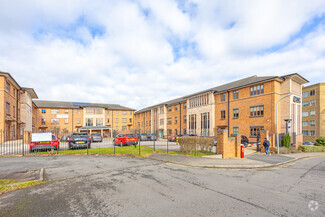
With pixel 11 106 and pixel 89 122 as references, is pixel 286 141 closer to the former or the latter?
pixel 11 106

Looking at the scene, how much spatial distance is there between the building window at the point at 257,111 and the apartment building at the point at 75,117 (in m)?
33.0

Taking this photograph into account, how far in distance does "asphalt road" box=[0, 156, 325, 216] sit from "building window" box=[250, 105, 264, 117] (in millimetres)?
20547

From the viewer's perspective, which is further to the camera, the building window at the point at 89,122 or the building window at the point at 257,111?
the building window at the point at 89,122

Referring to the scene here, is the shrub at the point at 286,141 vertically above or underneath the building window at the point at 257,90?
underneath

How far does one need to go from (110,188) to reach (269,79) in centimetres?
2643

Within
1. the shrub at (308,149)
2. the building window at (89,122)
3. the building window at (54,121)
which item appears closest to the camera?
the shrub at (308,149)

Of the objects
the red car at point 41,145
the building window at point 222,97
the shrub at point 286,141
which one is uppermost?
the building window at point 222,97

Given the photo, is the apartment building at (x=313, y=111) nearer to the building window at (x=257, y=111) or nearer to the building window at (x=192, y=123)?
the building window at (x=257, y=111)

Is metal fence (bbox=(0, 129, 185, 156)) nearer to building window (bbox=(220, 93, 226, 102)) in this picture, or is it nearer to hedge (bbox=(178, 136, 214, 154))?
hedge (bbox=(178, 136, 214, 154))

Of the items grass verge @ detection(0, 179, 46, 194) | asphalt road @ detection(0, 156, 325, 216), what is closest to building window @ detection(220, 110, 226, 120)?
asphalt road @ detection(0, 156, 325, 216)

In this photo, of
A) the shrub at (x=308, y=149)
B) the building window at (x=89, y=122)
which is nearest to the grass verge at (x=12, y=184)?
the shrub at (x=308, y=149)

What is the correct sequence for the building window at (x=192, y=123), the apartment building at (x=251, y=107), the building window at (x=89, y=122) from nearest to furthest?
the apartment building at (x=251, y=107)
the building window at (x=192, y=123)
the building window at (x=89, y=122)

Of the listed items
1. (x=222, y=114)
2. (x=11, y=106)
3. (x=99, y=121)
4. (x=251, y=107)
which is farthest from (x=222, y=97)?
(x=99, y=121)

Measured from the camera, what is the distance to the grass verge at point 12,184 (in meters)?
5.25
